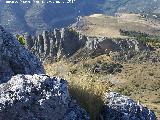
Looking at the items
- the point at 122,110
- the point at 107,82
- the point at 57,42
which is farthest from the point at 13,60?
the point at 57,42

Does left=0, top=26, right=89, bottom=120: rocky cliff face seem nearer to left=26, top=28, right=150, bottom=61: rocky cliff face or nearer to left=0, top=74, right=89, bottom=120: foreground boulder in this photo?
left=0, top=74, right=89, bottom=120: foreground boulder

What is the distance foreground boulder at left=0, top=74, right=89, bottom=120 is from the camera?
7445 millimetres

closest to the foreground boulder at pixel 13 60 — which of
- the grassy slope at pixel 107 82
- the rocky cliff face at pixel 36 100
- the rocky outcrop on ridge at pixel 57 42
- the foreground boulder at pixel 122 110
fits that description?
the grassy slope at pixel 107 82

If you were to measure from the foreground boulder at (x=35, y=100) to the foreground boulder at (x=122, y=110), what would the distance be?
1287 millimetres

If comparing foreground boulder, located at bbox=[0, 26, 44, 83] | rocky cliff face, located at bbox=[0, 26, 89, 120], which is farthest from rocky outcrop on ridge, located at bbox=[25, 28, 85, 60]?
rocky cliff face, located at bbox=[0, 26, 89, 120]

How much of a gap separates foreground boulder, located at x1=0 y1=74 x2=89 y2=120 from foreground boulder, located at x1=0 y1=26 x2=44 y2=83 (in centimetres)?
106

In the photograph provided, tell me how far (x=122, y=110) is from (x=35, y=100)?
2.22m

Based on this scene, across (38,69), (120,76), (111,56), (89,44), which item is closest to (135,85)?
(120,76)

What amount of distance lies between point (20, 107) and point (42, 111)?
36 cm

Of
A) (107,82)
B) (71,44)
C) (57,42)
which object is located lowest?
(71,44)

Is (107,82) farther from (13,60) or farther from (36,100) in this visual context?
(36,100)

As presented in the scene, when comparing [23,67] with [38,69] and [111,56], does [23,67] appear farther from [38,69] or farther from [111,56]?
[111,56]

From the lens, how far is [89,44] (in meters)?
96.9

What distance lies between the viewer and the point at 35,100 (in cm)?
763
